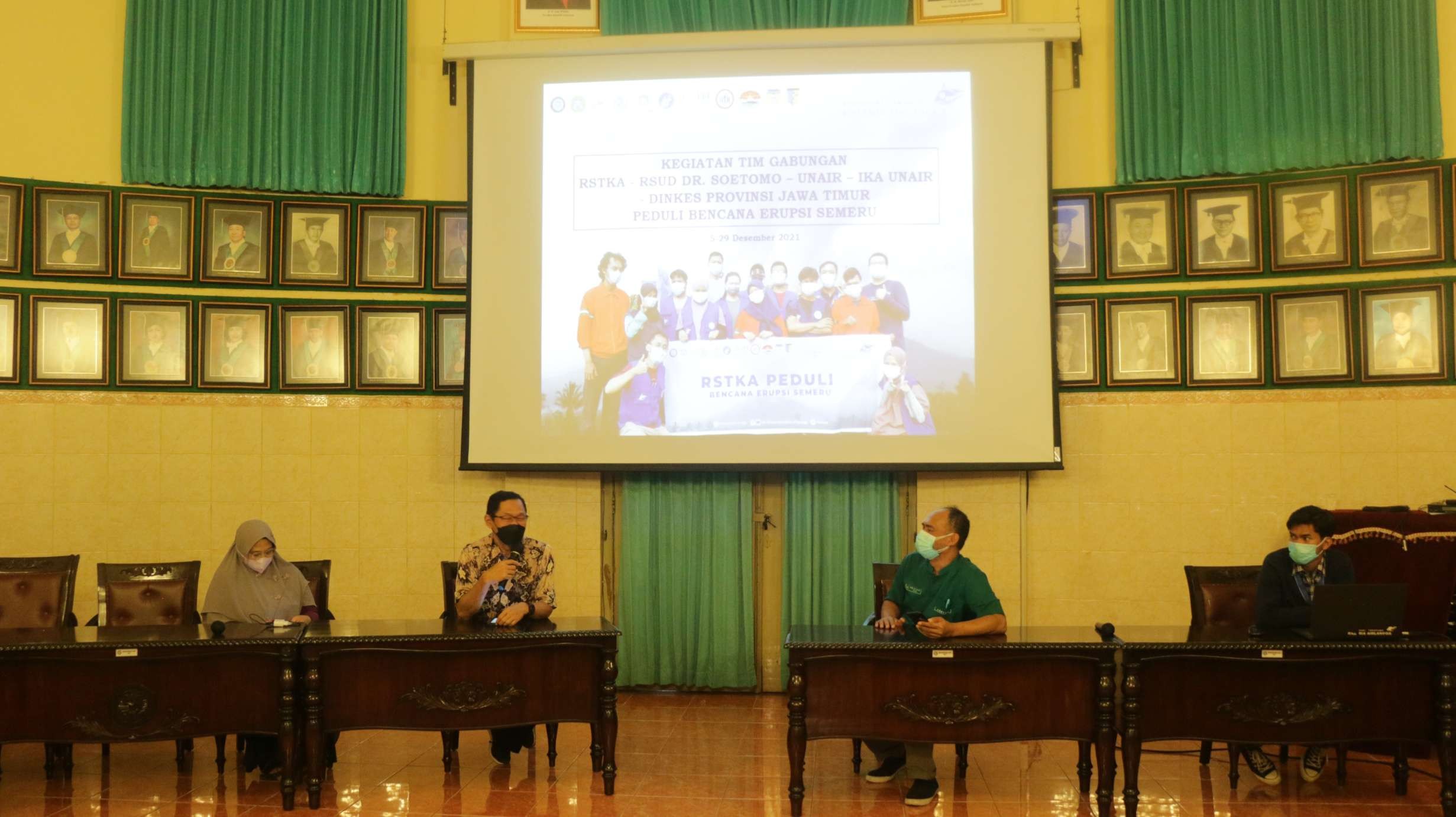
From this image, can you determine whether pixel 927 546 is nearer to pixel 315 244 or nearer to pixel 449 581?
pixel 449 581

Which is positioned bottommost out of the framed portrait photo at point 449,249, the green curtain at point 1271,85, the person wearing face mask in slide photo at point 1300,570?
the person wearing face mask in slide photo at point 1300,570

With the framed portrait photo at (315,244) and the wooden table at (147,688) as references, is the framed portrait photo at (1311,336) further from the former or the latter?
the framed portrait photo at (315,244)

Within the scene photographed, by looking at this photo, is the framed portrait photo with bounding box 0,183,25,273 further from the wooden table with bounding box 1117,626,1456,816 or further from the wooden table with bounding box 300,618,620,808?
the wooden table with bounding box 1117,626,1456,816

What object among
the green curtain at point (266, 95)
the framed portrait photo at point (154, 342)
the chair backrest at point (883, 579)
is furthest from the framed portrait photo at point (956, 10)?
the framed portrait photo at point (154, 342)

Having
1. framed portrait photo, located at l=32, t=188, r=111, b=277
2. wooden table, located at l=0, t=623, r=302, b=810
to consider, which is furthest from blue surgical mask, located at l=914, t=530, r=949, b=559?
framed portrait photo, located at l=32, t=188, r=111, b=277

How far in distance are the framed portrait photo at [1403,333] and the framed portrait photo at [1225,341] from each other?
58 centimetres

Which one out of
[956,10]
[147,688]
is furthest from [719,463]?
[147,688]

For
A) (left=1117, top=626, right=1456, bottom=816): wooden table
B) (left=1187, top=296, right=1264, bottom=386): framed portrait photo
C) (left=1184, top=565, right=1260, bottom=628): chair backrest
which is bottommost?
(left=1117, top=626, right=1456, bottom=816): wooden table

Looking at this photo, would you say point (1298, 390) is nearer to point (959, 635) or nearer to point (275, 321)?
point (959, 635)

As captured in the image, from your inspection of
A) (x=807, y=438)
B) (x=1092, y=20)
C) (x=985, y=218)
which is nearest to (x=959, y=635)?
(x=807, y=438)

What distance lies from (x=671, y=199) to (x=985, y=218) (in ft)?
6.46

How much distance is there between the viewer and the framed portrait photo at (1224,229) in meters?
7.16

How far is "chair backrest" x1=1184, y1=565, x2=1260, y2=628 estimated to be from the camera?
5.60 m

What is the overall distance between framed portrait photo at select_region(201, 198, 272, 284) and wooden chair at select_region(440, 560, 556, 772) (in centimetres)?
278
